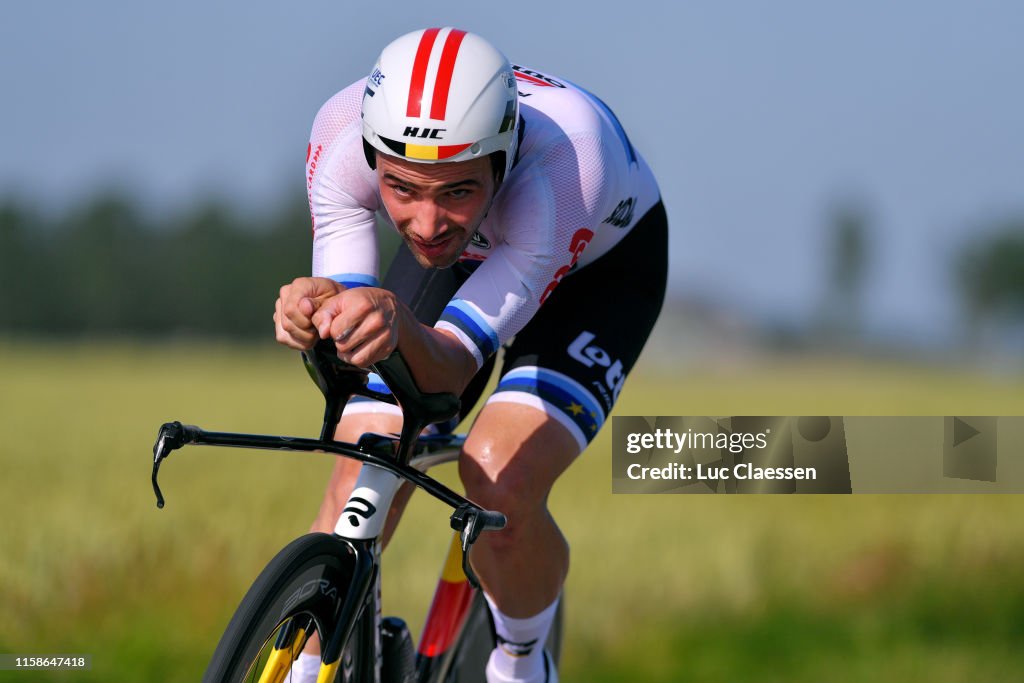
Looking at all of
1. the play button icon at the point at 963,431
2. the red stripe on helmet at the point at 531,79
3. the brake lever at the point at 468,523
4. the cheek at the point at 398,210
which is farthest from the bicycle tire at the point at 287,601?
the play button icon at the point at 963,431

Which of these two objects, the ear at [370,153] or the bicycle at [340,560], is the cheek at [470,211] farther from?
the bicycle at [340,560]

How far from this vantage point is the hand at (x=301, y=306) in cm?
292

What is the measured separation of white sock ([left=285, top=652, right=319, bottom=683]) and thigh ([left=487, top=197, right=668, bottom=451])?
1052 millimetres

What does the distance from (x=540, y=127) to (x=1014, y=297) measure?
98.2 meters

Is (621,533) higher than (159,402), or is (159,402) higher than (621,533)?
(159,402)

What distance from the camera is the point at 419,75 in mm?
3375

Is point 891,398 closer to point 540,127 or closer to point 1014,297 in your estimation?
point 540,127

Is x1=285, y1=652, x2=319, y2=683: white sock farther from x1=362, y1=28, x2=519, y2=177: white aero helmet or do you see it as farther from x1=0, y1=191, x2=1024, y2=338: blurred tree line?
x1=0, y1=191, x2=1024, y2=338: blurred tree line

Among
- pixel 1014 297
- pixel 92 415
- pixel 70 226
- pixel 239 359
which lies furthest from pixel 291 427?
pixel 1014 297

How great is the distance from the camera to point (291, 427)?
593 inches

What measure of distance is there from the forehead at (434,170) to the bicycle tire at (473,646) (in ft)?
4.87

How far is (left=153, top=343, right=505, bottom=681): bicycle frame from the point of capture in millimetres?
3008

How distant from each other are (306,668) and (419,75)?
1519 mm

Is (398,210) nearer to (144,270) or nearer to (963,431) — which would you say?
(963,431)
